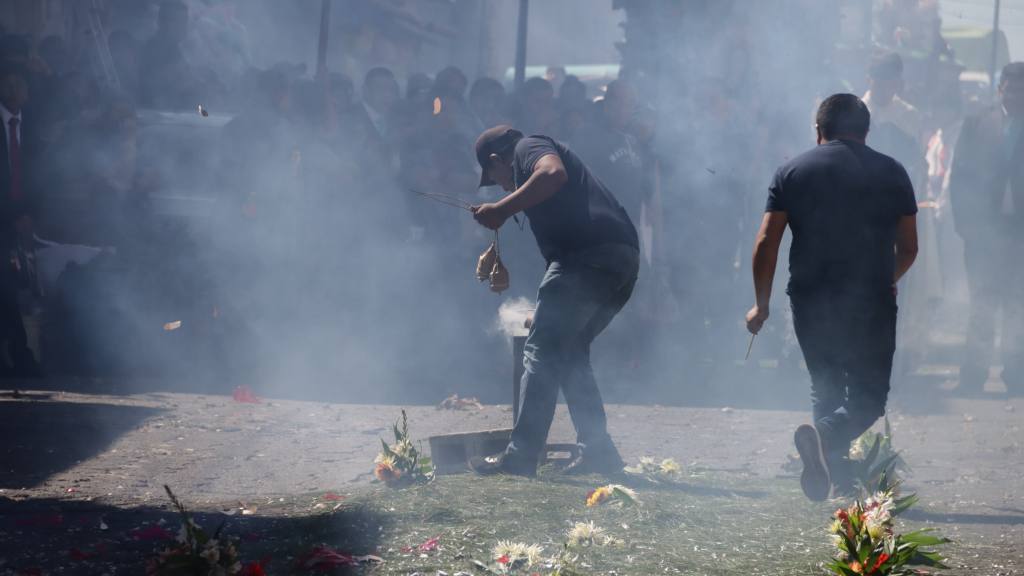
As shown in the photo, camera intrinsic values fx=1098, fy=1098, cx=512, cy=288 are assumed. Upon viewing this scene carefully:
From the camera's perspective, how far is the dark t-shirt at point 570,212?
5695 mm

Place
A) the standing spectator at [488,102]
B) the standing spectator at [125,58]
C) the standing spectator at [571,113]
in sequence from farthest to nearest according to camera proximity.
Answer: the standing spectator at [125,58] < the standing spectator at [488,102] < the standing spectator at [571,113]

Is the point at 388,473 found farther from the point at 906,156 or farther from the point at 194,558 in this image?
the point at 906,156

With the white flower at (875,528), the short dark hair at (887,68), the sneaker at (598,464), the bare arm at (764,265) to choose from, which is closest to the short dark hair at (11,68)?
the sneaker at (598,464)

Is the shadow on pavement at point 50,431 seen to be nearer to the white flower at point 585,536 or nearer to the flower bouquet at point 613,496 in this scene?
the flower bouquet at point 613,496

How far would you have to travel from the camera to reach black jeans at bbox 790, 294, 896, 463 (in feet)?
16.7

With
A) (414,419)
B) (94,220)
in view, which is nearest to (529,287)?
(414,419)

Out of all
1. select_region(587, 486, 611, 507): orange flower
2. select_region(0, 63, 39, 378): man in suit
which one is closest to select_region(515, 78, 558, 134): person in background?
select_region(0, 63, 39, 378): man in suit

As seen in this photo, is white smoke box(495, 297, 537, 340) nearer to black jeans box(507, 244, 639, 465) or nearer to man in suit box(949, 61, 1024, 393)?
black jeans box(507, 244, 639, 465)

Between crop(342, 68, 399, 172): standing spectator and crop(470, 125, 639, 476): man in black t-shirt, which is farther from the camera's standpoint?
crop(342, 68, 399, 172): standing spectator

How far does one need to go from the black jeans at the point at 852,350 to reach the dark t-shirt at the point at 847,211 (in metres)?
0.07

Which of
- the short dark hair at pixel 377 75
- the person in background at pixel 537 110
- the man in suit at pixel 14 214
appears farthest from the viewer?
the short dark hair at pixel 377 75

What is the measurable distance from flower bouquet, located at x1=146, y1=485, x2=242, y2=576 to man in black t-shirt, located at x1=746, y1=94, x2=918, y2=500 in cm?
261

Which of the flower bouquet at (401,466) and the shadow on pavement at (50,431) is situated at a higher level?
the flower bouquet at (401,466)

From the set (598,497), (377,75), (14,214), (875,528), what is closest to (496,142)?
(598,497)
